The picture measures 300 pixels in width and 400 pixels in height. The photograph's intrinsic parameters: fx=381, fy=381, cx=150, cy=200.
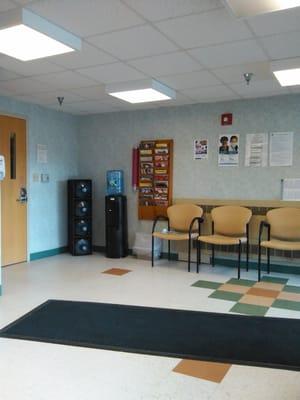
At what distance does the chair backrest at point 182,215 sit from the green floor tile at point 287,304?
75.8 inches

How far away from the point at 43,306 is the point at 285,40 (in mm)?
3232

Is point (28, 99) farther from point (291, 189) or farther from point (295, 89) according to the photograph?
point (291, 189)

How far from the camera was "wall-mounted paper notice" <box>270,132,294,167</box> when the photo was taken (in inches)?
201

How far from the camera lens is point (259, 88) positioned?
4738mm

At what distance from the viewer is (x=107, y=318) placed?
11.0ft

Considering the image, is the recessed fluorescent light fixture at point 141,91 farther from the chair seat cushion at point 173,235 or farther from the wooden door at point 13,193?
the chair seat cushion at point 173,235

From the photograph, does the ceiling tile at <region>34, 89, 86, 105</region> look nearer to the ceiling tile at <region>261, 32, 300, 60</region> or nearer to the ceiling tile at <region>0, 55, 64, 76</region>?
the ceiling tile at <region>0, 55, 64, 76</region>

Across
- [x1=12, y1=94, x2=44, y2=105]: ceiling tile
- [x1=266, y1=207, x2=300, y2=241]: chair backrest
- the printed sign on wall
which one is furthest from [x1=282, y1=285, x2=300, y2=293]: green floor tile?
[x1=12, y1=94, x2=44, y2=105]: ceiling tile

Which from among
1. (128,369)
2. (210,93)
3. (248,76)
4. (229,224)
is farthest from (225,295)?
(210,93)

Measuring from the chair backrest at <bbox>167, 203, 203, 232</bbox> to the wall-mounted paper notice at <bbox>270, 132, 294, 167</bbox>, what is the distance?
4.07ft

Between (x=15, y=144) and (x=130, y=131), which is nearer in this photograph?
(x=15, y=144)

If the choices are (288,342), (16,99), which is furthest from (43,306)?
(16,99)

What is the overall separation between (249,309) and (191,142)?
9.53 feet

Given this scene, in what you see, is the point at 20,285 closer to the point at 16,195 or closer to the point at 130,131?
the point at 16,195
